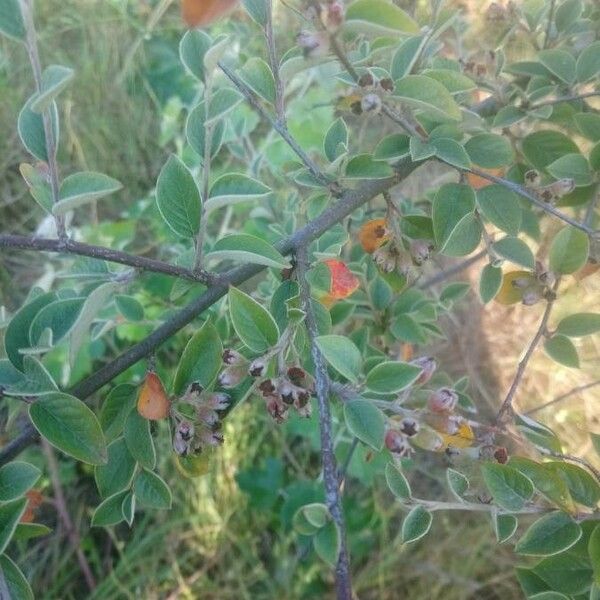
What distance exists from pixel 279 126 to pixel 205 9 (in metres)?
0.13

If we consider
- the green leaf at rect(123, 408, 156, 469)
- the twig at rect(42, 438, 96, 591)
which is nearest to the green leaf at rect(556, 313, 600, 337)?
the green leaf at rect(123, 408, 156, 469)

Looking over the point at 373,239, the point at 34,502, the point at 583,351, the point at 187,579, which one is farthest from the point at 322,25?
the point at 583,351

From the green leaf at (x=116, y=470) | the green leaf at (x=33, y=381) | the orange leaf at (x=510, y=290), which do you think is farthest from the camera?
the orange leaf at (x=510, y=290)

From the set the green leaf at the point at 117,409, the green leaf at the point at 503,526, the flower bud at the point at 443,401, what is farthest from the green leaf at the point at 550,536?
the green leaf at the point at 117,409

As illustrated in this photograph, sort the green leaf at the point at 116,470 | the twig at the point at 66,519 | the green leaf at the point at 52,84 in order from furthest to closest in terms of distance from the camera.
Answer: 1. the twig at the point at 66,519
2. the green leaf at the point at 116,470
3. the green leaf at the point at 52,84

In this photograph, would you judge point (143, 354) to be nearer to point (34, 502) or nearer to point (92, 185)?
point (92, 185)

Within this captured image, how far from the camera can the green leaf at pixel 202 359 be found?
0.57 meters

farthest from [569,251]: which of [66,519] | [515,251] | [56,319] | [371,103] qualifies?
[66,519]

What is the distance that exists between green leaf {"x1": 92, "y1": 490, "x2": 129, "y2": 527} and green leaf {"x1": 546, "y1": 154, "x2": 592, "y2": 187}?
53cm

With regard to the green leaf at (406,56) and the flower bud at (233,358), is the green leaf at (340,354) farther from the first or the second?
the green leaf at (406,56)

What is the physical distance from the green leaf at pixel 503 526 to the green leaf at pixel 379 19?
401 millimetres

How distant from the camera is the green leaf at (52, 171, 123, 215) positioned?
19.6 inches

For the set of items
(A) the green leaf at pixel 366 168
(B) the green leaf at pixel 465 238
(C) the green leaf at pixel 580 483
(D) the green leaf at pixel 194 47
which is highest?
(D) the green leaf at pixel 194 47

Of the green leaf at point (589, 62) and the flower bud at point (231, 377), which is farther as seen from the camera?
the green leaf at point (589, 62)
